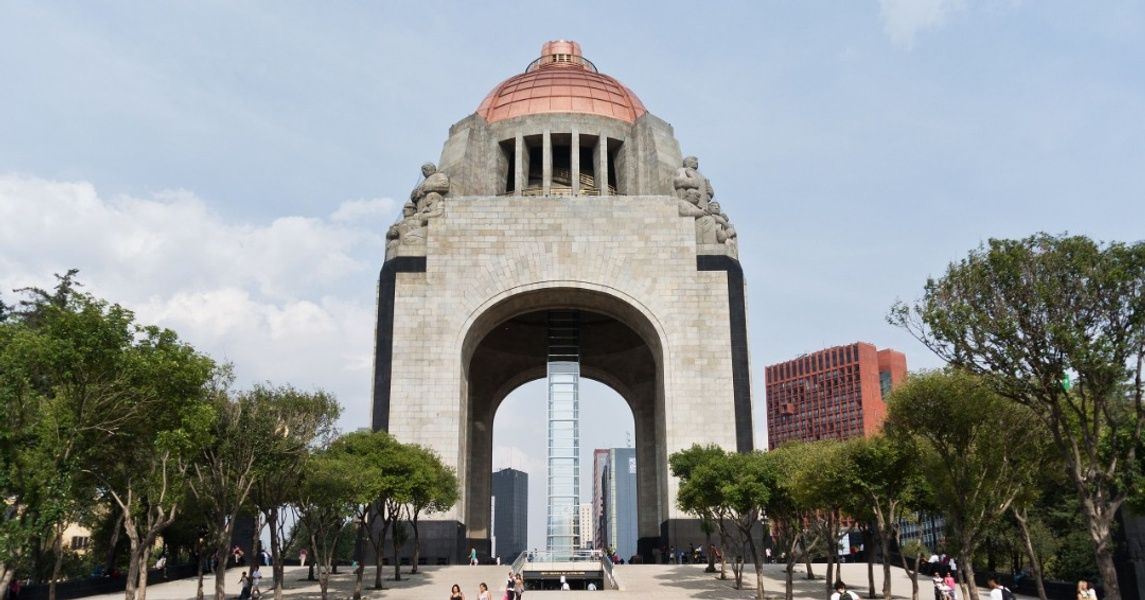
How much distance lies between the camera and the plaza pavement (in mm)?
26219

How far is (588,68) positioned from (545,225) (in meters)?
19.3

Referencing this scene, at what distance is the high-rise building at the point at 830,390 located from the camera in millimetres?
123312

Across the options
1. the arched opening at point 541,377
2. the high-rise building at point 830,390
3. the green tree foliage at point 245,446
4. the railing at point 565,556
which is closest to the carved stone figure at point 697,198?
the arched opening at point 541,377

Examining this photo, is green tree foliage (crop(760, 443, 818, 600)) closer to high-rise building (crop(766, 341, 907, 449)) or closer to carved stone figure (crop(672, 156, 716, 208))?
carved stone figure (crop(672, 156, 716, 208))

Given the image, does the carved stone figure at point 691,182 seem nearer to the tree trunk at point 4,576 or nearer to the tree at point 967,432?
the tree at point 967,432

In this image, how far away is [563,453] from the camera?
40750mm

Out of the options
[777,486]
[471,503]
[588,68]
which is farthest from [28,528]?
[588,68]

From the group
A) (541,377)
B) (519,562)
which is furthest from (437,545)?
(541,377)

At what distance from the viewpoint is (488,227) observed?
39.6 m

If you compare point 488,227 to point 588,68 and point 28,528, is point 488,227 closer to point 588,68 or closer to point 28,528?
point 588,68

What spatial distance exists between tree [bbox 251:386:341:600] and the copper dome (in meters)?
26.9

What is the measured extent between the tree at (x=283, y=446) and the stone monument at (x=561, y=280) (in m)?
12.0

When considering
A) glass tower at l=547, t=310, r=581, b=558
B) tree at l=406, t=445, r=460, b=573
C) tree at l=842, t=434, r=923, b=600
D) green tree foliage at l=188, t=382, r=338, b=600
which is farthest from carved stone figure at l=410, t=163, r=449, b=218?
tree at l=842, t=434, r=923, b=600

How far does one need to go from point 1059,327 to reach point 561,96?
3511 centimetres
